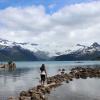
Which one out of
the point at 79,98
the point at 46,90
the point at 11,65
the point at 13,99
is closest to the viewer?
the point at 13,99

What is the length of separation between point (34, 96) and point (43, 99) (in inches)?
43.4

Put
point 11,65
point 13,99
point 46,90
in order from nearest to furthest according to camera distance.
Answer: point 13,99
point 46,90
point 11,65

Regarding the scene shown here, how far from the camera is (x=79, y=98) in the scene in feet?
105

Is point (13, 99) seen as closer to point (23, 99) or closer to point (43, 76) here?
point (23, 99)

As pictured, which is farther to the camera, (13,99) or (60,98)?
(60,98)

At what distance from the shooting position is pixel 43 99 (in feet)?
103

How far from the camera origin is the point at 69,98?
106 ft

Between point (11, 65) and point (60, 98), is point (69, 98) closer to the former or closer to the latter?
point (60, 98)

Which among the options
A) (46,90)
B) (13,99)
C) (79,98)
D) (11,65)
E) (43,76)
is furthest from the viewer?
(11,65)

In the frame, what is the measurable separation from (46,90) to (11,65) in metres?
104

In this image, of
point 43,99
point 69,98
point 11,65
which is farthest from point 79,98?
point 11,65

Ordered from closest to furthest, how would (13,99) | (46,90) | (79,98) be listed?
(13,99), (79,98), (46,90)

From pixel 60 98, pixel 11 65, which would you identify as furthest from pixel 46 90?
pixel 11 65

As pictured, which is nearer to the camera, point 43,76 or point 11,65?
point 43,76
